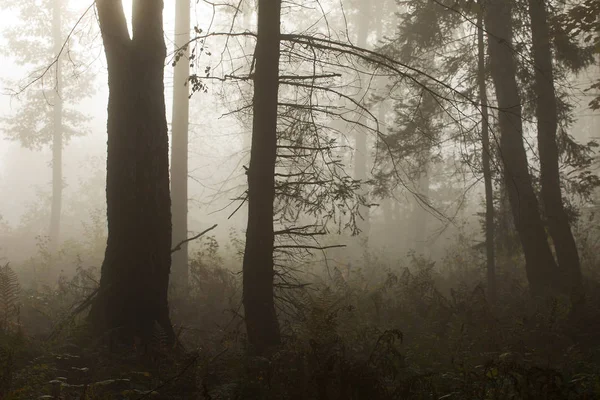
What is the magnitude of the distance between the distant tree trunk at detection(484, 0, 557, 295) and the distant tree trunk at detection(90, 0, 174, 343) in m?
7.33

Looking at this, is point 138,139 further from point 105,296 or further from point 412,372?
point 412,372

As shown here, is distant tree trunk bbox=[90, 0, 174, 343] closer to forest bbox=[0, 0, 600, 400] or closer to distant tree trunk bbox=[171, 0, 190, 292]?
forest bbox=[0, 0, 600, 400]

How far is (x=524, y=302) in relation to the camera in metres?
9.99

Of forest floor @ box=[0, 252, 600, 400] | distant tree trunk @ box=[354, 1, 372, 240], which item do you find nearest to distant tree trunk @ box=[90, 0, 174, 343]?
forest floor @ box=[0, 252, 600, 400]

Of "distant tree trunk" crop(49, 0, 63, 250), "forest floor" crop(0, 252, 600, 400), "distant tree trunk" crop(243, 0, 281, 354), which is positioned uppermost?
"distant tree trunk" crop(49, 0, 63, 250)

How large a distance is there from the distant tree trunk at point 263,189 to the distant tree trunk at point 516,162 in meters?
6.06

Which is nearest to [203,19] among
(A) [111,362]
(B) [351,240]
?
(B) [351,240]

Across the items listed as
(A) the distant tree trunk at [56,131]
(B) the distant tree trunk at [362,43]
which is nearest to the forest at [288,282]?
(A) the distant tree trunk at [56,131]

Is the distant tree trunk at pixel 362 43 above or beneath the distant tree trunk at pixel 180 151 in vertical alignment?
above

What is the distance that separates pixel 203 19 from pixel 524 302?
106ft

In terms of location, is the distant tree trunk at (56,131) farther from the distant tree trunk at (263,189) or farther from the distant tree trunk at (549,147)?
the distant tree trunk at (549,147)

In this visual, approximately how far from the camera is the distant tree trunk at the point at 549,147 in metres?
10.6

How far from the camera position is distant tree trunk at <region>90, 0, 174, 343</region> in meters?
6.57

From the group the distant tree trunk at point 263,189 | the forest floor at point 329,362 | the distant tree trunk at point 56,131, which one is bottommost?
the forest floor at point 329,362
